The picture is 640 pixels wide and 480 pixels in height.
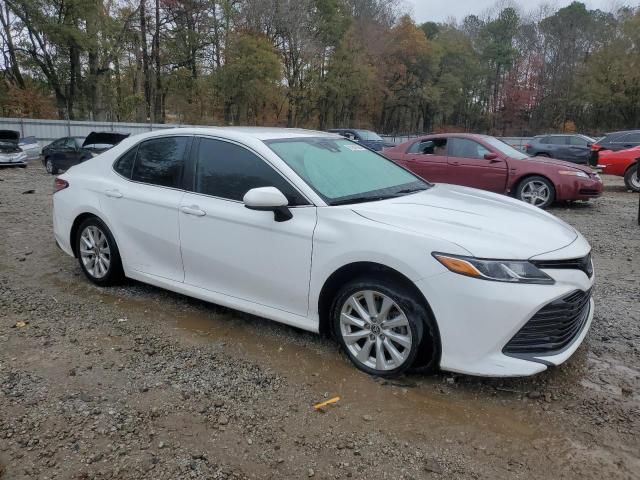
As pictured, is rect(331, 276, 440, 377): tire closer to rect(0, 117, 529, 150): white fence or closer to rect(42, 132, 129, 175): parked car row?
rect(42, 132, 129, 175): parked car row

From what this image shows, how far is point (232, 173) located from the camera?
3.74m

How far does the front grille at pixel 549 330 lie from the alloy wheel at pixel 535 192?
→ 6.79 meters

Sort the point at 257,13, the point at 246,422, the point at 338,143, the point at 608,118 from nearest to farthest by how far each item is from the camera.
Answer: the point at 246,422 → the point at 338,143 → the point at 257,13 → the point at 608,118

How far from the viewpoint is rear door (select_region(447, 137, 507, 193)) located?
9234mm

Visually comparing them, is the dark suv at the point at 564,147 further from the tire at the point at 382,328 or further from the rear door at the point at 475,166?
the tire at the point at 382,328

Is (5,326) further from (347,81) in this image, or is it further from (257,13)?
(347,81)

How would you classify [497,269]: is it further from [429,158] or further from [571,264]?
[429,158]

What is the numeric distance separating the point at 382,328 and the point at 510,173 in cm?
710

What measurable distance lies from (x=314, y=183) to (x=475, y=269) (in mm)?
1256

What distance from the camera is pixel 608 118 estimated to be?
154ft

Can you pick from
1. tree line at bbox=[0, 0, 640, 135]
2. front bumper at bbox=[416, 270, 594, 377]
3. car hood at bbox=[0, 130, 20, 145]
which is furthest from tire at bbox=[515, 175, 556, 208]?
tree line at bbox=[0, 0, 640, 135]

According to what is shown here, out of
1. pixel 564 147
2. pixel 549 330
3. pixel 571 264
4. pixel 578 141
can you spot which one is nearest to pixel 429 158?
pixel 571 264

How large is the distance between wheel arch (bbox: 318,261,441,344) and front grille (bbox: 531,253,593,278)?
663mm

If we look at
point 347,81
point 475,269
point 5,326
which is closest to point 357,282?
point 475,269
